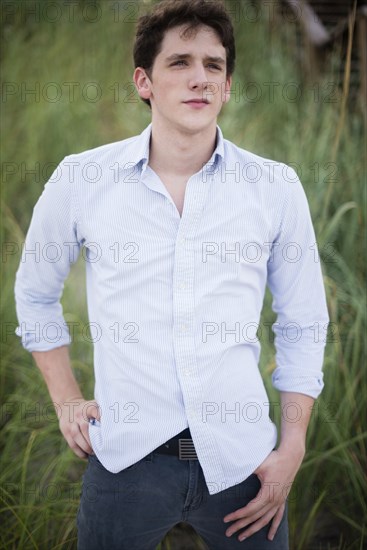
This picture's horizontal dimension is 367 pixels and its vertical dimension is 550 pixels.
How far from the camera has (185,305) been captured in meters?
1.36

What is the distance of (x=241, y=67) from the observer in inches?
191

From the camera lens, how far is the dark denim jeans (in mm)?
1352

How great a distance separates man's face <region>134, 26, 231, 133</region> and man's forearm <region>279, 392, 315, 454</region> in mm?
691

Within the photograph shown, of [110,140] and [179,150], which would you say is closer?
[179,150]

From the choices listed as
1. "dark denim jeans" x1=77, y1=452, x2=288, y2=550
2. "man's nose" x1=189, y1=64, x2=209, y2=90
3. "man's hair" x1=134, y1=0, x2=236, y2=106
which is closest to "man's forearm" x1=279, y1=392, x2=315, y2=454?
"dark denim jeans" x1=77, y1=452, x2=288, y2=550

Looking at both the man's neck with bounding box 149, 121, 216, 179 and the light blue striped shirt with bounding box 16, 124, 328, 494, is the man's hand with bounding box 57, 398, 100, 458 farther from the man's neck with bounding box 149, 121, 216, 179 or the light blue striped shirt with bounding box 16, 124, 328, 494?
the man's neck with bounding box 149, 121, 216, 179

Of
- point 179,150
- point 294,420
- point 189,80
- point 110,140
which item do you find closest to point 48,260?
point 179,150

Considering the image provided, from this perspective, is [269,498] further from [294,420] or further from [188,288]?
[188,288]

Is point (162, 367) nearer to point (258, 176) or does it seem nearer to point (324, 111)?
point (258, 176)

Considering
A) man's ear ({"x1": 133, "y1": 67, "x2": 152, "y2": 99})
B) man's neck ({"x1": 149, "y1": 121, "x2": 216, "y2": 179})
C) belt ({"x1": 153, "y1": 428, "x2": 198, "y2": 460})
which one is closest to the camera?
belt ({"x1": 153, "y1": 428, "x2": 198, "y2": 460})

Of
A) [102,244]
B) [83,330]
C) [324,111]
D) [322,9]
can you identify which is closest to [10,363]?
[83,330]

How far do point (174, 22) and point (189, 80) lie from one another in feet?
0.54

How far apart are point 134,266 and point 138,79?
528 millimetres

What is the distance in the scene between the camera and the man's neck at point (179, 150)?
1.45 meters
